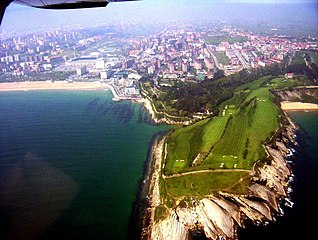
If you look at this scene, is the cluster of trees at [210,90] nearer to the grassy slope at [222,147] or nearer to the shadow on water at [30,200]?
the grassy slope at [222,147]

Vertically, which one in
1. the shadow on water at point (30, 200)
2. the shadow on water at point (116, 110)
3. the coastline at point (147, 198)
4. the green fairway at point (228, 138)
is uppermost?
the shadow on water at point (30, 200)

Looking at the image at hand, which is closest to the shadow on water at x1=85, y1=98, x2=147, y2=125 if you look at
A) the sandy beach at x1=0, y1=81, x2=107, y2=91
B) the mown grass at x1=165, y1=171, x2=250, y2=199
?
the sandy beach at x1=0, y1=81, x2=107, y2=91

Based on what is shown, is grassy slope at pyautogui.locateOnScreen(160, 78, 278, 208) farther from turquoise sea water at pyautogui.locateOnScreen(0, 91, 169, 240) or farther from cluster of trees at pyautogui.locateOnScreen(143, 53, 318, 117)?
turquoise sea water at pyautogui.locateOnScreen(0, 91, 169, 240)

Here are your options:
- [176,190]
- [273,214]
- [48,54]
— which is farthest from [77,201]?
[48,54]

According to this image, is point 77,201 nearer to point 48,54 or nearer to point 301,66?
point 48,54

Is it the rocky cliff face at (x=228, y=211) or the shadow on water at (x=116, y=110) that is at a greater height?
the rocky cliff face at (x=228, y=211)

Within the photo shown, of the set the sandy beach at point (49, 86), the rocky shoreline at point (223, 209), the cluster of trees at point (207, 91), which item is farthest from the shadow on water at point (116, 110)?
the rocky shoreline at point (223, 209)

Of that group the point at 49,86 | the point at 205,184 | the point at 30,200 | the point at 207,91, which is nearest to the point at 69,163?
the point at 30,200

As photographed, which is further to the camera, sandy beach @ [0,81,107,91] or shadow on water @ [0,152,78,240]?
sandy beach @ [0,81,107,91]
